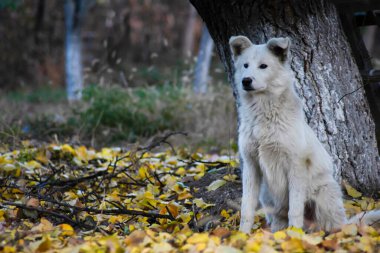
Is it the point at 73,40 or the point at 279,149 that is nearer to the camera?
the point at 279,149

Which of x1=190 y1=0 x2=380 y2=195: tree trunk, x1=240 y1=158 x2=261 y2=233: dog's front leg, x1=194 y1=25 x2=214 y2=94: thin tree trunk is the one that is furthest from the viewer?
x1=194 y1=25 x2=214 y2=94: thin tree trunk

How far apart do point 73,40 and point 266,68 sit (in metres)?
10.6

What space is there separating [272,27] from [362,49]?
1.21 m

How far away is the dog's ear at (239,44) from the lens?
4836 mm

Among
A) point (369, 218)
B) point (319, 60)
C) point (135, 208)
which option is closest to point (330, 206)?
point (369, 218)

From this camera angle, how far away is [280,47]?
4672 millimetres

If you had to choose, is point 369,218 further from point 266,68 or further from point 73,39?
point 73,39

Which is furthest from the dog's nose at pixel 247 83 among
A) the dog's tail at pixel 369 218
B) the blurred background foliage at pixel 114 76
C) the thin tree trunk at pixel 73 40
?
the thin tree trunk at pixel 73 40

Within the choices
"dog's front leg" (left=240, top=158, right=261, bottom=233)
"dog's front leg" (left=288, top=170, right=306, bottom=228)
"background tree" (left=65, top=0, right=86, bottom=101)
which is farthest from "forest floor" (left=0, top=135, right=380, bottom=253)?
"background tree" (left=65, top=0, right=86, bottom=101)

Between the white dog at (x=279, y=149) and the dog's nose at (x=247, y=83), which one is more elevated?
the dog's nose at (x=247, y=83)

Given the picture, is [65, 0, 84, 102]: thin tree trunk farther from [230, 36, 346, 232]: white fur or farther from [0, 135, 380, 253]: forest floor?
[230, 36, 346, 232]: white fur

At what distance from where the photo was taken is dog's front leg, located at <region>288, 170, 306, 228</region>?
456 cm

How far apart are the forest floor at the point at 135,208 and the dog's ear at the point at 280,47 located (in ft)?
4.54

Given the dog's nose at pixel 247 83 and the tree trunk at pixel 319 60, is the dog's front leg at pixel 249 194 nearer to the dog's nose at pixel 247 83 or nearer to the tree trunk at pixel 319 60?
the dog's nose at pixel 247 83
